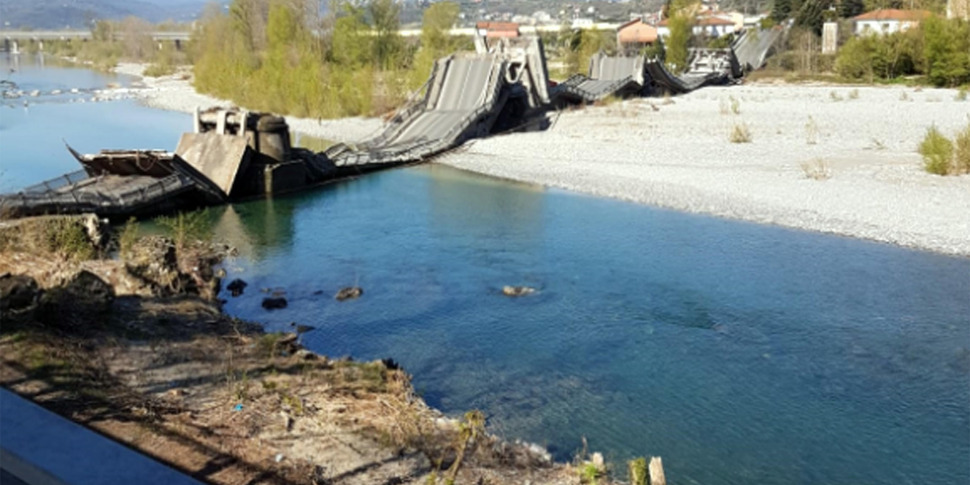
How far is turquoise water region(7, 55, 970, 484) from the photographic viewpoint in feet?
30.1

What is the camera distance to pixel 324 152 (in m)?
28.2

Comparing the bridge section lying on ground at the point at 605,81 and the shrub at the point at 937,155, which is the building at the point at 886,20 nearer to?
the bridge section lying on ground at the point at 605,81

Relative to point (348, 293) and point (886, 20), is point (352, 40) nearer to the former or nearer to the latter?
point (348, 293)

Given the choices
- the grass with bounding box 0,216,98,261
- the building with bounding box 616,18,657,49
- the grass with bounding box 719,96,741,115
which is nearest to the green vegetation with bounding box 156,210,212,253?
the grass with bounding box 0,216,98,261

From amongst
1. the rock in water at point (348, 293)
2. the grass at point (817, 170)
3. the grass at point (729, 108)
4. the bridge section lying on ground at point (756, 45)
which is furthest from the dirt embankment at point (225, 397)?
the bridge section lying on ground at point (756, 45)

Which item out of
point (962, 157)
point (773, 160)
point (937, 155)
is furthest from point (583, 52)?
point (962, 157)

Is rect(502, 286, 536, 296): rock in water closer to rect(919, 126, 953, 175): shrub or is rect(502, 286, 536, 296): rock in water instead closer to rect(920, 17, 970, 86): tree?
rect(919, 126, 953, 175): shrub

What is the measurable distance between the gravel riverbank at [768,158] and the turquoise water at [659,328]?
4.98ft

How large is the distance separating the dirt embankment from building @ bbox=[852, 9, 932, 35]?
176 ft

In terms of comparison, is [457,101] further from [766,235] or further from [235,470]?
[235,470]

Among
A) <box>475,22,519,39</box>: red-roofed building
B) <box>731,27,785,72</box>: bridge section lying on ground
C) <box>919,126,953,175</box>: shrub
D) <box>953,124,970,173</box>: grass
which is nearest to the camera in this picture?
<box>953,124,970,173</box>: grass

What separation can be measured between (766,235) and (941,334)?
615 centimetres

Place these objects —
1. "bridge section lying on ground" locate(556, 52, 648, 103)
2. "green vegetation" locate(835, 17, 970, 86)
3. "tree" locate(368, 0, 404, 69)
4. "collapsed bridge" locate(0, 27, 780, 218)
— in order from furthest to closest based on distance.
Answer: "tree" locate(368, 0, 404, 69) → "green vegetation" locate(835, 17, 970, 86) → "bridge section lying on ground" locate(556, 52, 648, 103) → "collapsed bridge" locate(0, 27, 780, 218)

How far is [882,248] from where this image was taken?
16672mm
